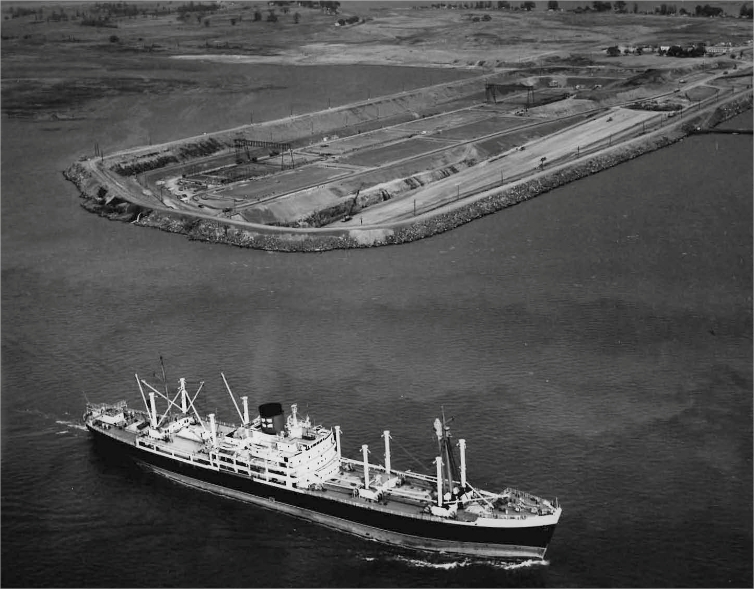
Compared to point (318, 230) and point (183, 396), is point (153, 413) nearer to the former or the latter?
point (183, 396)

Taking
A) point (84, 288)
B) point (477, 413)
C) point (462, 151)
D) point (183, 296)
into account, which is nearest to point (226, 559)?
point (477, 413)

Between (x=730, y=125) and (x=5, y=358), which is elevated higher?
(x=730, y=125)

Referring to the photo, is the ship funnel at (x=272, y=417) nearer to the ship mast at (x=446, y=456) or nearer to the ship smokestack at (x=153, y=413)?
the ship smokestack at (x=153, y=413)

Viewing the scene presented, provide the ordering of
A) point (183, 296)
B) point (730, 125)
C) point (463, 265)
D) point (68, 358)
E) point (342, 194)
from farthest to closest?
1. point (730, 125)
2. point (342, 194)
3. point (463, 265)
4. point (183, 296)
5. point (68, 358)

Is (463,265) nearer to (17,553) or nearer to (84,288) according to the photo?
(84,288)

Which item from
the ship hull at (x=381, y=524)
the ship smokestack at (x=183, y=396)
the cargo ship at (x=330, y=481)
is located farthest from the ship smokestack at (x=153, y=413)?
the ship hull at (x=381, y=524)

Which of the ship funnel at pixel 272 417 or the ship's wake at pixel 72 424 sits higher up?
the ship funnel at pixel 272 417

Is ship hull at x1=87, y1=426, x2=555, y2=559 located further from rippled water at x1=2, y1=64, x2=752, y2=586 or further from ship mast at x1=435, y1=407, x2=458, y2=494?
ship mast at x1=435, y1=407, x2=458, y2=494
